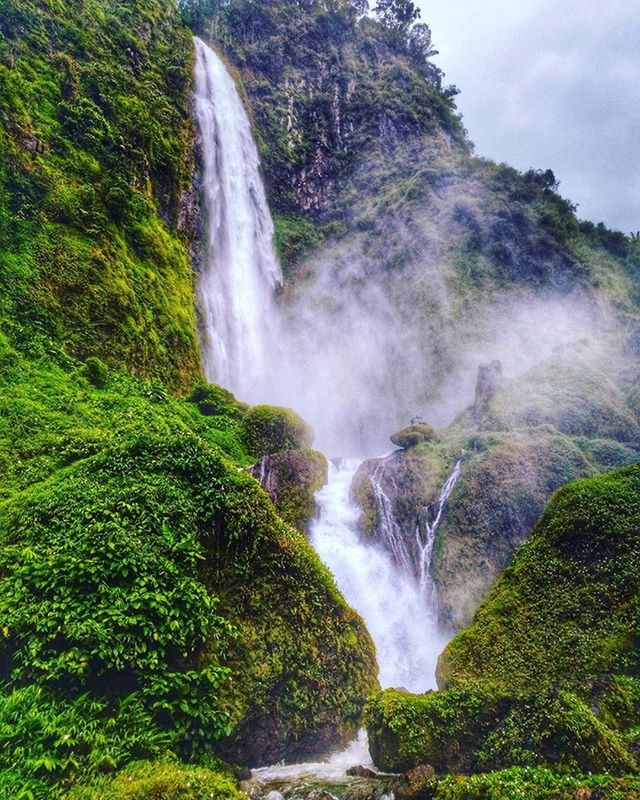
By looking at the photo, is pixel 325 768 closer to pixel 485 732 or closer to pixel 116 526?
pixel 485 732

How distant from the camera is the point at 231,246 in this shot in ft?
90.6

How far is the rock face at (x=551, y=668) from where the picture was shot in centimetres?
689

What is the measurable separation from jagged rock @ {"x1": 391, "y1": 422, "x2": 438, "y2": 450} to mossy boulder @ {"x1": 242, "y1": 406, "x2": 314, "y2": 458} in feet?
13.9

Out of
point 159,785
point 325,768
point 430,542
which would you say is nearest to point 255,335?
point 430,542

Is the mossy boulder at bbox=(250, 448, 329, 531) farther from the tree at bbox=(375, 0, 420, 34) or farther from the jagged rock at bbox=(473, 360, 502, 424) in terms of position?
the tree at bbox=(375, 0, 420, 34)

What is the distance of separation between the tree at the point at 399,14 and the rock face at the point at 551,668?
58.8 metres

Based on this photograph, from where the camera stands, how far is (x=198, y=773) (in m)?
6.02

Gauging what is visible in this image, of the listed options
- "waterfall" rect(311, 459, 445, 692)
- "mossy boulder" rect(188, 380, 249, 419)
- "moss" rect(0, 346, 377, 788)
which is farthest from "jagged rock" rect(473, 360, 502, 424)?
"moss" rect(0, 346, 377, 788)

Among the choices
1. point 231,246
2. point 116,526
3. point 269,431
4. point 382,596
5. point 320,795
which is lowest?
point 320,795

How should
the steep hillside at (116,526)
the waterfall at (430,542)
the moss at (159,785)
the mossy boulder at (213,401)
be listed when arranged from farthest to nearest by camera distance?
the mossy boulder at (213,401)
the waterfall at (430,542)
the steep hillside at (116,526)
the moss at (159,785)

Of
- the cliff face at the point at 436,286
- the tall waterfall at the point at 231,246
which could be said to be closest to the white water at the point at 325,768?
the cliff face at the point at 436,286

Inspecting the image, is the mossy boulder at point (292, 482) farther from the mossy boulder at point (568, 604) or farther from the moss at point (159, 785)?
the moss at point (159, 785)

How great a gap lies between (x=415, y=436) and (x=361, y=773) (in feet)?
41.9

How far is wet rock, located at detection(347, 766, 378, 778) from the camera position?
7.71m
